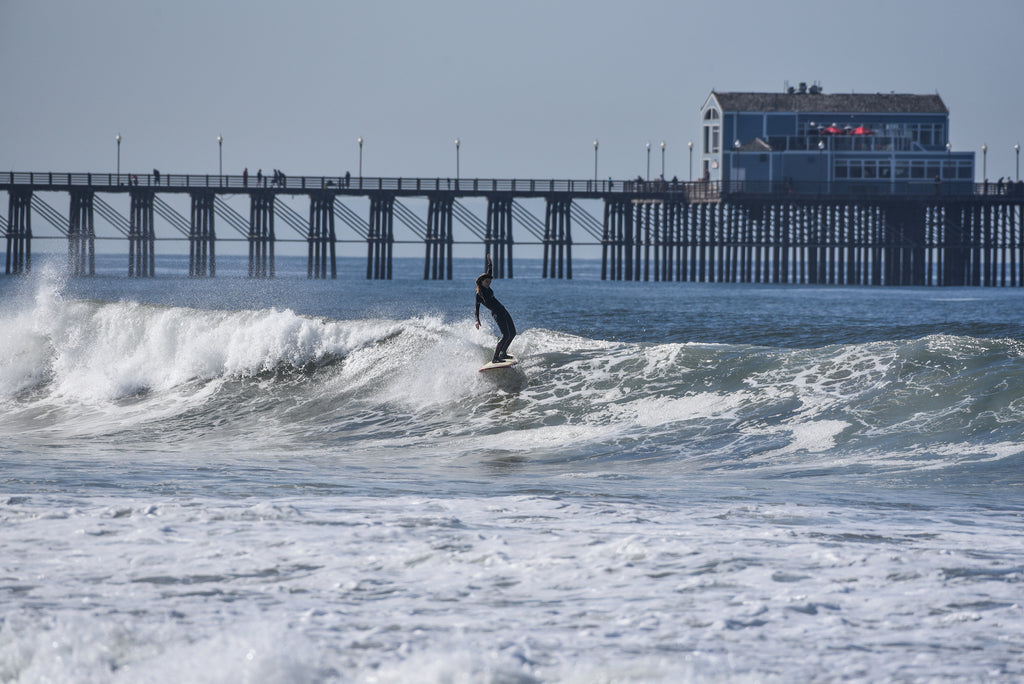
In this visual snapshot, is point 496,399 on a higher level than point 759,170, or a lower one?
lower

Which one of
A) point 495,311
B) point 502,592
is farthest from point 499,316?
point 502,592

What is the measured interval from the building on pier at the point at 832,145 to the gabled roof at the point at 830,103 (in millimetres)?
61

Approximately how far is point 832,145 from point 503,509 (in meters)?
65.9

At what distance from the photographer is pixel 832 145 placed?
70.4m

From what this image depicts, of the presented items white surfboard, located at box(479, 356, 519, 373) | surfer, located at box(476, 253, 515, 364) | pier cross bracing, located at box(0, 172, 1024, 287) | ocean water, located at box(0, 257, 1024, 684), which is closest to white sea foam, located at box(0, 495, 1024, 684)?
ocean water, located at box(0, 257, 1024, 684)

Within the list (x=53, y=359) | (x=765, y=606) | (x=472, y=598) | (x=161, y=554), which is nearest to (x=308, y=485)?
(x=161, y=554)

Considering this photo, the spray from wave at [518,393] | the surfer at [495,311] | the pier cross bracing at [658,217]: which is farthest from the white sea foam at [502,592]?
the pier cross bracing at [658,217]

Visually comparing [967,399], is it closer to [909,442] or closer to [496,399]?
[909,442]

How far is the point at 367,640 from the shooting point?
5.73 m

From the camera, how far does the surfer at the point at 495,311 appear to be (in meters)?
15.2

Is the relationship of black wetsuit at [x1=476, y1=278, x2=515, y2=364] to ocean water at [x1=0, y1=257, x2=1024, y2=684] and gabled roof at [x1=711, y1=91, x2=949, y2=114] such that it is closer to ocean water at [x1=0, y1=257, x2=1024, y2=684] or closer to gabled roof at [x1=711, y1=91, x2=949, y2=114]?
ocean water at [x1=0, y1=257, x2=1024, y2=684]

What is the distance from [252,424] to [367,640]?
10.3m

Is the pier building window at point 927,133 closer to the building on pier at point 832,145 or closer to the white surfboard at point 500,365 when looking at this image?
the building on pier at point 832,145

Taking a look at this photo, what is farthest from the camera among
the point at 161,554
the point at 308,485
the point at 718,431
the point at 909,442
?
the point at 718,431
